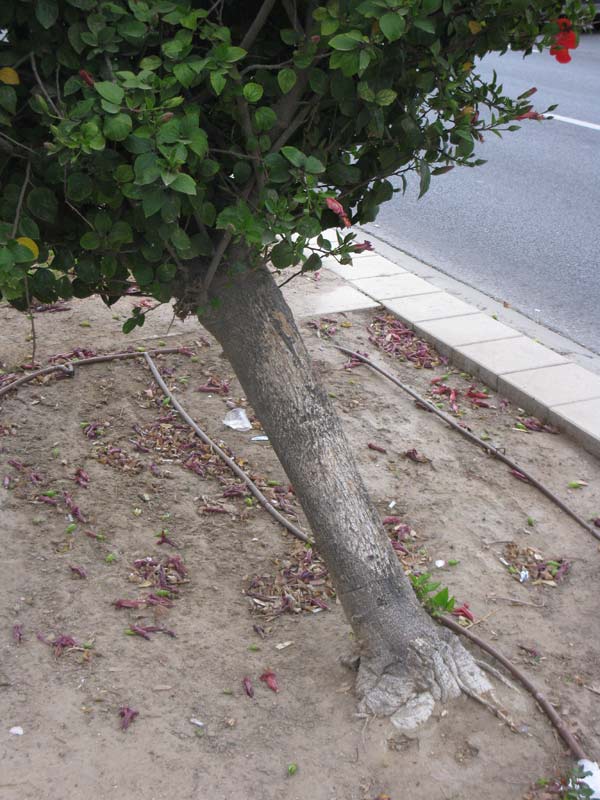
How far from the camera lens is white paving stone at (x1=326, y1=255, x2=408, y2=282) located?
21.2 feet

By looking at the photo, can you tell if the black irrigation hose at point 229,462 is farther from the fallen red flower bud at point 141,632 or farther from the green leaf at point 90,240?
the green leaf at point 90,240

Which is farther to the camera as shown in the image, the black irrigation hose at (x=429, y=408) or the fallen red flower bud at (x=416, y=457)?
the fallen red flower bud at (x=416, y=457)

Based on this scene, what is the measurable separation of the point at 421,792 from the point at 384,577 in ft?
2.00

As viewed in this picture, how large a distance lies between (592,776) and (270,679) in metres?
0.99

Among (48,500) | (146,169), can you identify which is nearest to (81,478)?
(48,500)

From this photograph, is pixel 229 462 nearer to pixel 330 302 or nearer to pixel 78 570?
pixel 78 570

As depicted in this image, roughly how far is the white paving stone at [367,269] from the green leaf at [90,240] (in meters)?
4.28

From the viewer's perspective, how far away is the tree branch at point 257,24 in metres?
2.03

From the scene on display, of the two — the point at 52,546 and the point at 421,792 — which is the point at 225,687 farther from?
the point at 52,546

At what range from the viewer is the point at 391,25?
5.93 ft

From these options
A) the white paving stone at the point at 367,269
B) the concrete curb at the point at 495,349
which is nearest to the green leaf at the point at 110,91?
the concrete curb at the point at 495,349

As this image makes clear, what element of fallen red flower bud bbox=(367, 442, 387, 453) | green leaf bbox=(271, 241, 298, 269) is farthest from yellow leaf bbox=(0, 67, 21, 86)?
fallen red flower bud bbox=(367, 442, 387, 453)

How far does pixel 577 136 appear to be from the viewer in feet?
36.8

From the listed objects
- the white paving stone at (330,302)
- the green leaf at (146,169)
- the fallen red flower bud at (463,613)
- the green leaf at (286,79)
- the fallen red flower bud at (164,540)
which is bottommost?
the fallen red flower bud at (164,540)
